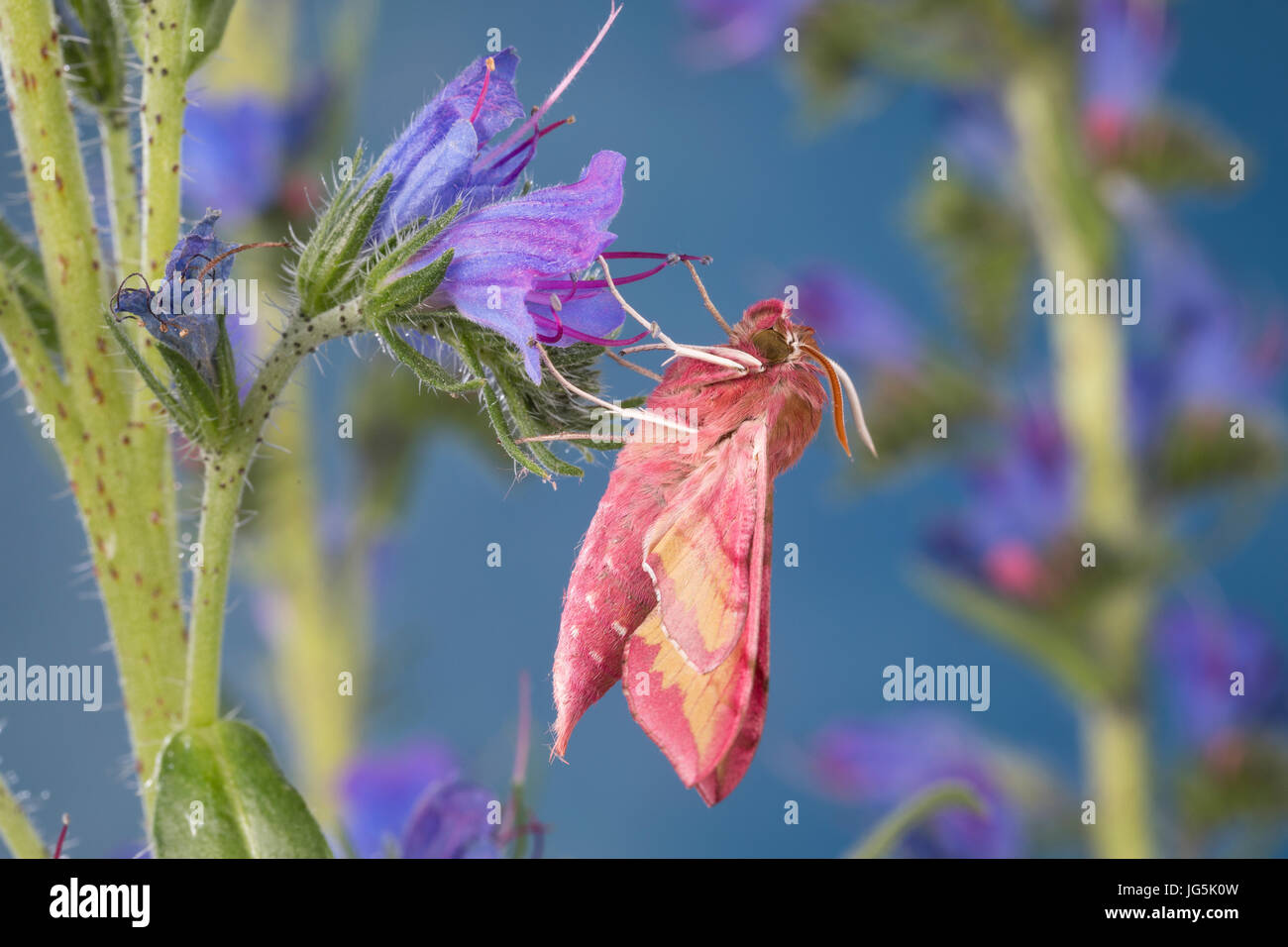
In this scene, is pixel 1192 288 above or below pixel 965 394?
above

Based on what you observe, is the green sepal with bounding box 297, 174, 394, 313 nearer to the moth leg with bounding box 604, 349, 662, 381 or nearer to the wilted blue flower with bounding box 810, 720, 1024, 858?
the moth leg with bounding box 604, 349, 662, 381

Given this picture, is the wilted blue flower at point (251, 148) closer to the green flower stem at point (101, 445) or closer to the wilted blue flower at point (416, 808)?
the wilted blue flower at point (416, 808)

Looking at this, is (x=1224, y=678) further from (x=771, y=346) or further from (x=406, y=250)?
(x=406, y=250)

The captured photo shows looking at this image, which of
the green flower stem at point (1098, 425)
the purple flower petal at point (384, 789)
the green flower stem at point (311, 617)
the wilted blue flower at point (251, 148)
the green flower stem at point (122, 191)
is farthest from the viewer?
the green flower stem at point (311, 617)

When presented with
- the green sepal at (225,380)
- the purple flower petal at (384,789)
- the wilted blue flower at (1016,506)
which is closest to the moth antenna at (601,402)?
the green sepal at (225,380)
